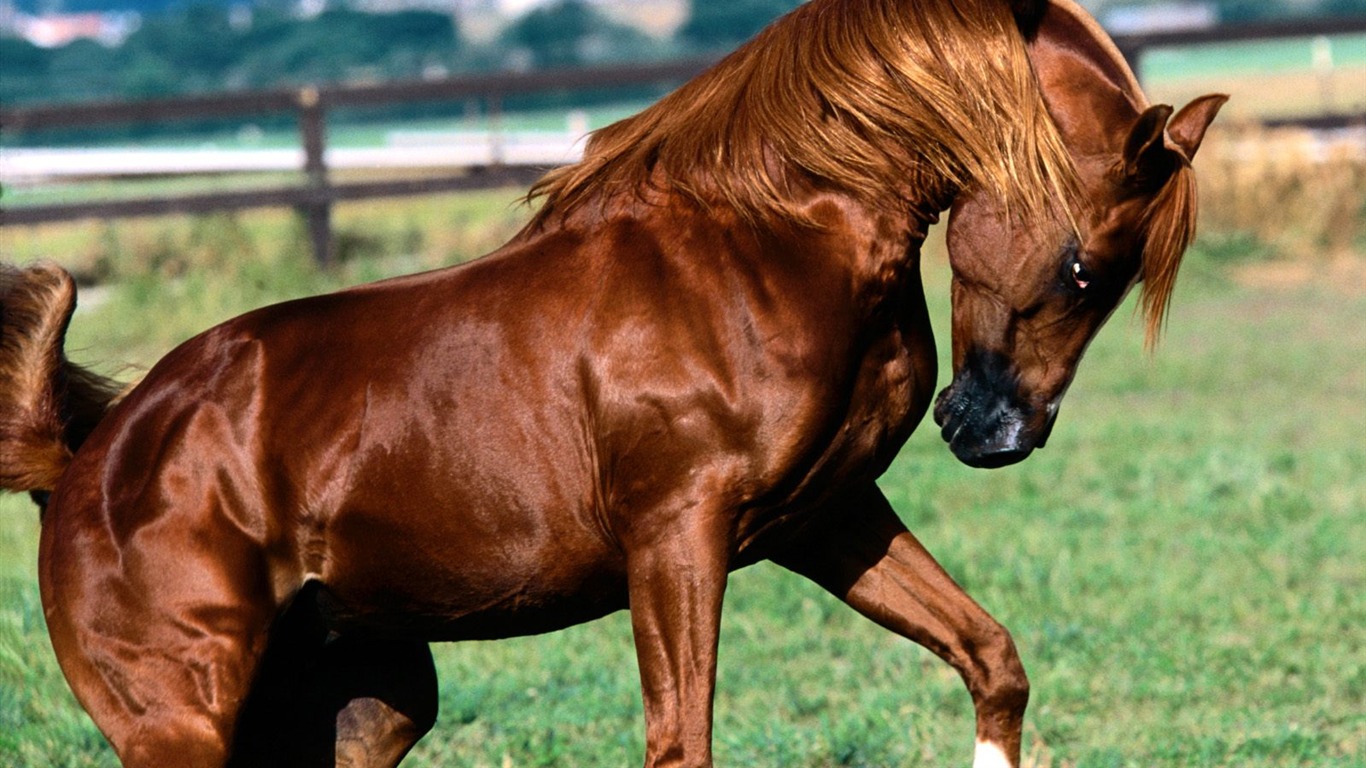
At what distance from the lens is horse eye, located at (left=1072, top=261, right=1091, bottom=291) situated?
3154 mm

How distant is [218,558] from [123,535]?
217 mm

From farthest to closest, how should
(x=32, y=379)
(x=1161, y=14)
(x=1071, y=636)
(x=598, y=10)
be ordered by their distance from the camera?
(x=1161, y=14), (x=598, y=10), (x=1071, y=636), (x=32, y=379)

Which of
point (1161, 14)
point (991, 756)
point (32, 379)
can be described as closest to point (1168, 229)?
point (991, 756)

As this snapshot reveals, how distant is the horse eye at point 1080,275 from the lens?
10.3ft

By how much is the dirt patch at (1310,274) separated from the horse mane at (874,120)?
12243mm

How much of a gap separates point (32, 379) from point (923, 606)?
2002mm

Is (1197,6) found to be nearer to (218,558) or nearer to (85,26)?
(85,26)

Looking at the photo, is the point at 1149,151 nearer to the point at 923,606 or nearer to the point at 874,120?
the point at 874,120

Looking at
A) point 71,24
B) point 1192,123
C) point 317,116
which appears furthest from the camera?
point 71,24

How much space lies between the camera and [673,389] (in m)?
3.14

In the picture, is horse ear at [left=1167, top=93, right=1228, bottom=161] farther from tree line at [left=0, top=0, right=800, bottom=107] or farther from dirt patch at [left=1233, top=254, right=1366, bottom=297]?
tree line at [left=0, top=0, right=800, bottom=107]

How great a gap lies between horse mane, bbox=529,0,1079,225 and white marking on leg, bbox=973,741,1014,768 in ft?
3.69

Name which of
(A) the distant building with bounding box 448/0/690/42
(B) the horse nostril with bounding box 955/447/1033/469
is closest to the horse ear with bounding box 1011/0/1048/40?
(B) the horse nostril with bounding box 955/447/1033/469

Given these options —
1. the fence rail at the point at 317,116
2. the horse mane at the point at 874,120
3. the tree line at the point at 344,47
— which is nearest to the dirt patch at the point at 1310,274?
the fence rail at the point at 317,116
